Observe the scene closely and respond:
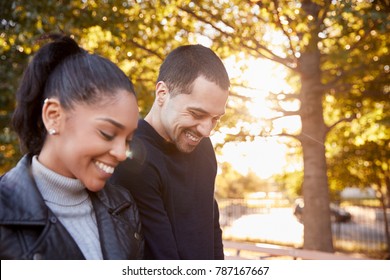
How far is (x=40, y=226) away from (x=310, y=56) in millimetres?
6748

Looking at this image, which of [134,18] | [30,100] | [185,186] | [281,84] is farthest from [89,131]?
[281,84]

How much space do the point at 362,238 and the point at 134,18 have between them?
13.4 metres

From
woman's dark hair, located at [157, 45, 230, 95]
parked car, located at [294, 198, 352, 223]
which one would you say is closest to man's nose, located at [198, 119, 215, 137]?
woman's dark hair, located at [157, 45, 230, 95]

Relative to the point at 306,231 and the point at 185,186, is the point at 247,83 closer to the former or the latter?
the point at 306,231

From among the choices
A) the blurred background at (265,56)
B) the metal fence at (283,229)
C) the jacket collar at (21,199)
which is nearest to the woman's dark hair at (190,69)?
the jacket collar at (21,199)

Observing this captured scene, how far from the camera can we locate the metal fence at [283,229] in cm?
1545

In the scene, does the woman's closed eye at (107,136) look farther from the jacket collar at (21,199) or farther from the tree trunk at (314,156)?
the tree trunk at (314,156)

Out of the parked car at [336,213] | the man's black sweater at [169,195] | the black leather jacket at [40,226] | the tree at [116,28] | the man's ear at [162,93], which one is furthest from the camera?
the parked car at [336,213]

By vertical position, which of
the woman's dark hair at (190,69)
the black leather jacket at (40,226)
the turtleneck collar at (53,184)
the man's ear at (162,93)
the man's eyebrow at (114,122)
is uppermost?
the woman's dark hair at (190,69)

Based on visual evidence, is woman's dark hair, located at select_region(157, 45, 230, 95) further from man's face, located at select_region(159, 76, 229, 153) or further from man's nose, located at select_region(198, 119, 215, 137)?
man's nose, located at select_region(198, 119, 215, 137)

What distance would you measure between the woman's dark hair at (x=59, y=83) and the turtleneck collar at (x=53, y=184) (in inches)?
3.7

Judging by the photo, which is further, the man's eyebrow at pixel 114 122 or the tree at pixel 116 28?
the tree at pixel 116 28

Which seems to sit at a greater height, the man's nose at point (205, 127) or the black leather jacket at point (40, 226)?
the man's nose at point (205, 127)

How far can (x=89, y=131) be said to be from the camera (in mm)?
1655
